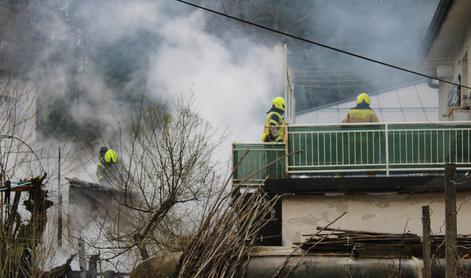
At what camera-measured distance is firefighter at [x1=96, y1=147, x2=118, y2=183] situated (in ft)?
64.4

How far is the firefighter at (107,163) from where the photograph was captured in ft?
64.4

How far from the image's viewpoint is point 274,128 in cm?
1443

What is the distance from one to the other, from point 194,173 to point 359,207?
5.49 metres

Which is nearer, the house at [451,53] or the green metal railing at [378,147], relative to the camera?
the green metal railing at [378,147]

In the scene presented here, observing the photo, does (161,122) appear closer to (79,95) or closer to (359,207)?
(359,207)

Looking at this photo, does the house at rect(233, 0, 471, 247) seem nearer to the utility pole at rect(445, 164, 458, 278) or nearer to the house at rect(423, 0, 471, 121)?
the house at rect(423, 0, 471, 121)

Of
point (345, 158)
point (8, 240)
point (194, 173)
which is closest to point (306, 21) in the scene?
point (194, 173)

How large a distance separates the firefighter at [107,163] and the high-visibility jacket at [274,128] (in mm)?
5999

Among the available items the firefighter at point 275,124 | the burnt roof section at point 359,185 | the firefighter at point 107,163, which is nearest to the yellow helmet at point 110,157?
the firefighter at point 107,163

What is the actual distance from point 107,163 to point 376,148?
7580 mm

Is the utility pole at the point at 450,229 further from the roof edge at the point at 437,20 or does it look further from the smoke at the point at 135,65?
the smoke at the point at 135,65

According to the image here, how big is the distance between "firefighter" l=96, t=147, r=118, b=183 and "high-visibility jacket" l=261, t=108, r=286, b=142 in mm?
5999

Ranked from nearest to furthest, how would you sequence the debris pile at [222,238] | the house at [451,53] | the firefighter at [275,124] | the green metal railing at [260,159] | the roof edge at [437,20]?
the debris pile at [222,238]
the green metal railing at [260,159]
the firefighter at [275,124]
the house at [451,53]
the roof edge at [437,20]

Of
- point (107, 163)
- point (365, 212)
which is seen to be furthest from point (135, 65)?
point (365, 212)
